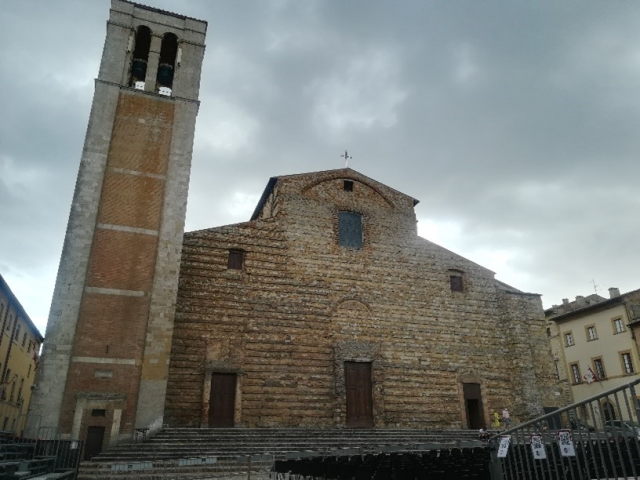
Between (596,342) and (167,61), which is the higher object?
(167,61)

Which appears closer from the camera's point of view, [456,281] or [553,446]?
[553,446]

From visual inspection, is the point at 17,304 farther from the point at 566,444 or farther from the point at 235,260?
the point at 566,444

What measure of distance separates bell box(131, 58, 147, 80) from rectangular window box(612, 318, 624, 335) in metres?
29.7

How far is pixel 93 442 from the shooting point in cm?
1305

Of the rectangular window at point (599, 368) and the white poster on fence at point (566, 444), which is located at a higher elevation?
the rectangular window at point (599, 368)

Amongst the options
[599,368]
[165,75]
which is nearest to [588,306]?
[599,368]

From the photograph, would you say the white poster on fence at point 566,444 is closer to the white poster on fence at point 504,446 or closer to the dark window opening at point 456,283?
the white poster on fence at point 504,446

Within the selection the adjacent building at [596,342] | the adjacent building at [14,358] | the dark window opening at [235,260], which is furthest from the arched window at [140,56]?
the adjacent building at [596,342]

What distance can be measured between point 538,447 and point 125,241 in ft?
43.4

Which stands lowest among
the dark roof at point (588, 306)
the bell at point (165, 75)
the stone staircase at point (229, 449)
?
the stone staircase at point (229, 449)

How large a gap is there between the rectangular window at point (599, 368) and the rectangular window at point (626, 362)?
1.62 m

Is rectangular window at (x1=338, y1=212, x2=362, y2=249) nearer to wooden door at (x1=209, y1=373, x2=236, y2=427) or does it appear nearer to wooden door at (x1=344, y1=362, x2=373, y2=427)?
wooden door at (x1=344, y1=362, x2=373, y2=427)

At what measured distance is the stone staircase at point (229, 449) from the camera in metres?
10.6

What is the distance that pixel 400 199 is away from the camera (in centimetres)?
2183
